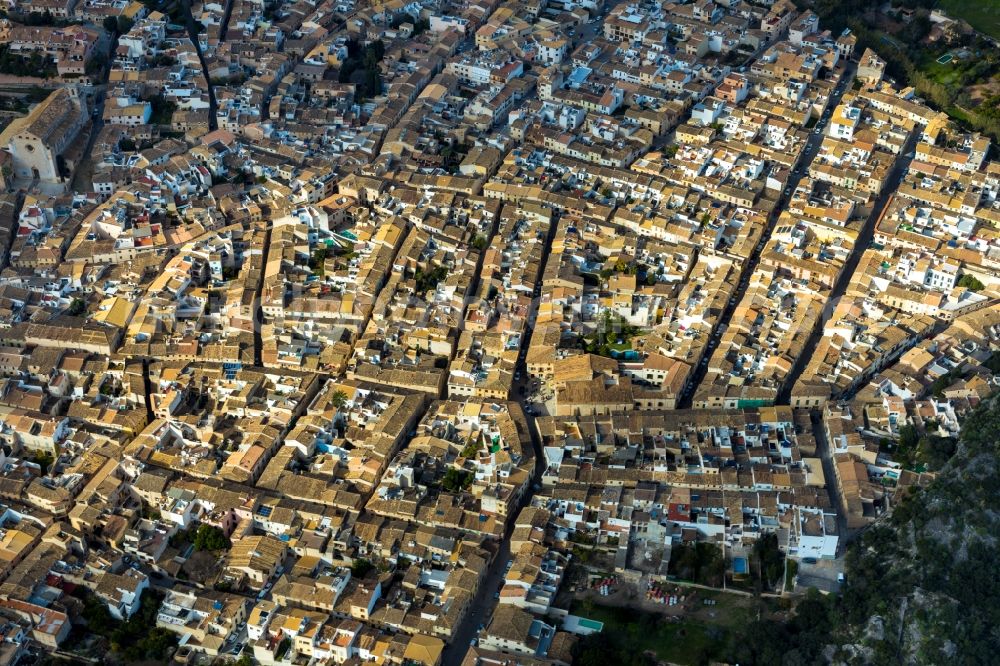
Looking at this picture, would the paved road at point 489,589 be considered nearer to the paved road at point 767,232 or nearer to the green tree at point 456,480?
the green tree at point 456,480

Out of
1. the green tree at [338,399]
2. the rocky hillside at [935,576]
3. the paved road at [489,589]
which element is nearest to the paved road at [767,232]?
the paved road at [489,589]

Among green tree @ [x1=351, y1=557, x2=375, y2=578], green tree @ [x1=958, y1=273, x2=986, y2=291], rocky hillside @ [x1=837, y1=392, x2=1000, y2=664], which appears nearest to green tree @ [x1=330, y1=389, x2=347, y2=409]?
green tree @ [x1=351, y1=557, x2=375, y2=578]

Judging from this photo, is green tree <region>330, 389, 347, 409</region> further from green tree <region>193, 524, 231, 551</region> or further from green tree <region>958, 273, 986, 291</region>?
green tree <region>958, 273, 986, 291</region>

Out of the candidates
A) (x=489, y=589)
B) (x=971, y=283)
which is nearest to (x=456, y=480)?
(x=489, y=589)

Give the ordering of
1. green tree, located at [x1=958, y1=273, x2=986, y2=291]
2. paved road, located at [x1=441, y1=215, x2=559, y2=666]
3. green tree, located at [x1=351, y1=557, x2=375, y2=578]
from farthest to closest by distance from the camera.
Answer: green tree, located at [x1=958, y1=273, x2=986, y2=291], green tree, located at [x1=351, y1=557, x2=375, y2=578], paved road, located at [x1=441, y1=215, x2=559, y2=666]

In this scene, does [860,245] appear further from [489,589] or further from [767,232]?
[489,589]

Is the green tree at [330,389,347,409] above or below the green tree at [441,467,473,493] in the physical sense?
below

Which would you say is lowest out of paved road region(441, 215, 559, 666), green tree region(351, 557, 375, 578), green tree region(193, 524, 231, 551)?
green tree region(193, 524, 231, 551)

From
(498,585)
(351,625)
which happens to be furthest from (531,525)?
(351,625)
